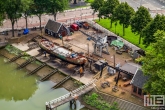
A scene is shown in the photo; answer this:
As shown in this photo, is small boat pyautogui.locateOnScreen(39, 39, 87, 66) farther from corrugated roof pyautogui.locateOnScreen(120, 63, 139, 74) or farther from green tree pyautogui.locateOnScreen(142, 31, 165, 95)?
green tree pyautogui.locateOnScreen(142, 31, 165, 95)

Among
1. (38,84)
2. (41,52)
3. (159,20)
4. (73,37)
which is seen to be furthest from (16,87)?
(159,20)

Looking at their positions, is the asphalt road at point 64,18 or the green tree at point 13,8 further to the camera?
the asphalt road at point 64,18

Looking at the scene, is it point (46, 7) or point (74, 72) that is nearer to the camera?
point (74, 72)

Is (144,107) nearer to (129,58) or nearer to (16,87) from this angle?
(129,58)

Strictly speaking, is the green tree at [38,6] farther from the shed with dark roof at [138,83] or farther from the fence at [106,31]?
the shed with dark roof at [138,83]

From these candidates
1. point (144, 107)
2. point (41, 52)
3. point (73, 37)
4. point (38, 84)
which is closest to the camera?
point (144, 107)

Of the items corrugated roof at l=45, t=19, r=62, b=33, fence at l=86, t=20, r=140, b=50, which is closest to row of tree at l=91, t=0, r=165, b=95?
fence at l=86, t=20, r=140, b=50
